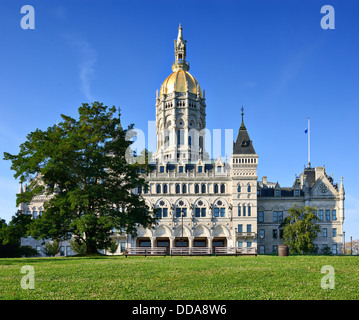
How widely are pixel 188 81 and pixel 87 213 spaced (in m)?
62.2

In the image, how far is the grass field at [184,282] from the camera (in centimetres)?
1923

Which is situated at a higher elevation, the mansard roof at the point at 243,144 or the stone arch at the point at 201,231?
the mansard roof at the point at 243,144

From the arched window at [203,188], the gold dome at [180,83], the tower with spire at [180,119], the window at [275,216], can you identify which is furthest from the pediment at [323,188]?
the gold dome at [180,83]

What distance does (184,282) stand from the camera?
22.3 metres

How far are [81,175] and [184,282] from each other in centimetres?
2141

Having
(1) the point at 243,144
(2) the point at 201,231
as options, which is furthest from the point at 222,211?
(1) the point at 243,144

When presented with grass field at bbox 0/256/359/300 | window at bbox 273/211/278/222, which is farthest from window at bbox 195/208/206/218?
grass field at bbox 0/256/359/300

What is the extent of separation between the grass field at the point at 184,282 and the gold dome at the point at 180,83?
70.1 metres

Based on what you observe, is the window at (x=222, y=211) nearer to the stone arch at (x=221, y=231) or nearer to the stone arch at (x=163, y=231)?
the stone arch at (x=221, y=231)

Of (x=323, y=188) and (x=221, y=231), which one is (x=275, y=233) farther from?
(x=323, y=188)

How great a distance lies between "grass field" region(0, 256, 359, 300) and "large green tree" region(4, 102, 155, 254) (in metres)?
10.9

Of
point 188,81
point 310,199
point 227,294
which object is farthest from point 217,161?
point 227,294

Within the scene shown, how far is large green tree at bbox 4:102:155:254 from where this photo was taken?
127 feet

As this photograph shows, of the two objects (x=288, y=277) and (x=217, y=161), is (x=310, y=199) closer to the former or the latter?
(x=217, y=161)
